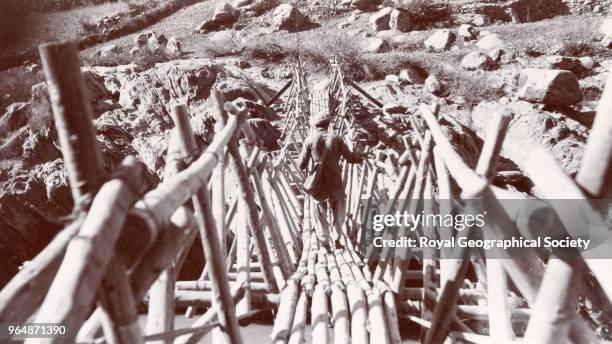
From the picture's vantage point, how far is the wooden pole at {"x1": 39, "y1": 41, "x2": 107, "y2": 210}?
3.01ft

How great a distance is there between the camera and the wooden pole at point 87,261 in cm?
73

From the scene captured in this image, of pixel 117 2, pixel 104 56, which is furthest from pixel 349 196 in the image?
pixel 117 2

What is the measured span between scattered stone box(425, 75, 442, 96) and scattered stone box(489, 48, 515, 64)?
160 cm

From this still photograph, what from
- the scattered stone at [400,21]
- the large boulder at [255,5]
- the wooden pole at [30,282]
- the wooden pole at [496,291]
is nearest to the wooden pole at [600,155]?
the wooden pole at [496,291]

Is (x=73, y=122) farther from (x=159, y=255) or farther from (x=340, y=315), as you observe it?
(x=340, y=315)

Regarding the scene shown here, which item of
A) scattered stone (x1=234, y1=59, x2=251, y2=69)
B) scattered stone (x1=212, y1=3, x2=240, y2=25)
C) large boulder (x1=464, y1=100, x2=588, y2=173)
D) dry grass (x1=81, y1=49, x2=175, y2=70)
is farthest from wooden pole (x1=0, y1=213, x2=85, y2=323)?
scattered stone (x1=212, y1=3, x2=240, y2=25)

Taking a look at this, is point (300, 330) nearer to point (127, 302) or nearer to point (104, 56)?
point (127, 302)

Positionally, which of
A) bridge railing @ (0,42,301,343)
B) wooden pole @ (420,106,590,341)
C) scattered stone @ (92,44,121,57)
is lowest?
wooden pole @ (420,106,590,341)

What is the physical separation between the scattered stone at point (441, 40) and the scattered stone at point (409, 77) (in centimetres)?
179

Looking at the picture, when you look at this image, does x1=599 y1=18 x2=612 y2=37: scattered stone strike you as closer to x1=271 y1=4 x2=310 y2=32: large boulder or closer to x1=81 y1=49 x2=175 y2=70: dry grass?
x1=271 y1=4 x2=310 y2=32: large boulder

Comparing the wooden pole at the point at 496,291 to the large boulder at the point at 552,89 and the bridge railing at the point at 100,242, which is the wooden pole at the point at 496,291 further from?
the large boulder at the point at 552,89

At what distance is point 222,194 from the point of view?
2049mm

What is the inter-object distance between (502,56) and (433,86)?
77.8 inches

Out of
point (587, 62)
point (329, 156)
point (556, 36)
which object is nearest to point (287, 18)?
point (556, 36)
